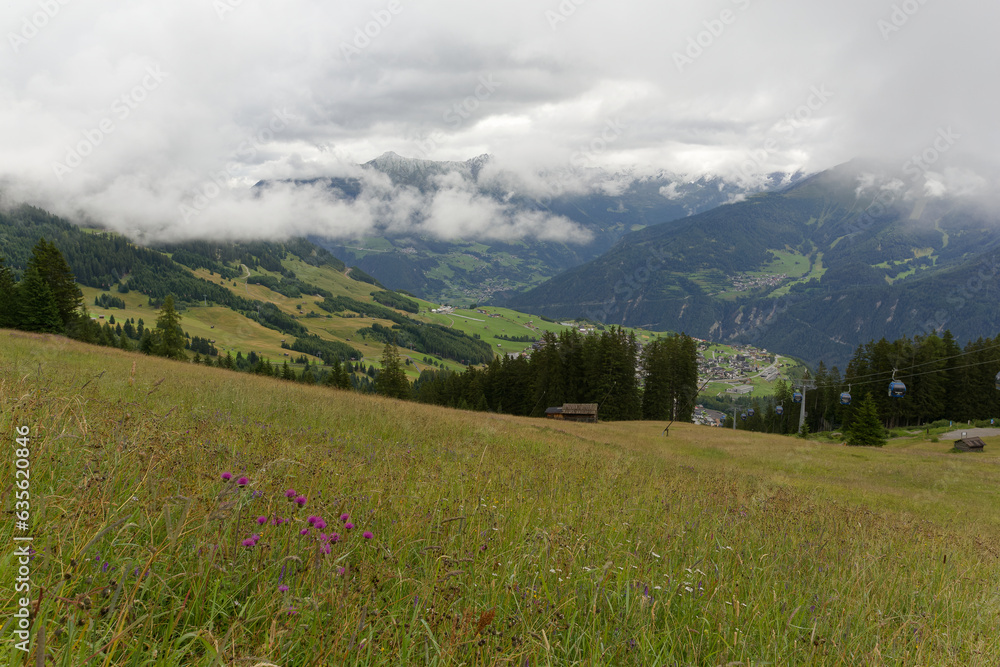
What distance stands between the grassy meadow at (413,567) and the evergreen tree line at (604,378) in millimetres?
63878

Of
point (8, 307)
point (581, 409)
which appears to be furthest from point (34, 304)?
point (581, 409)

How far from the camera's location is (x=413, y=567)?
362 centimetres

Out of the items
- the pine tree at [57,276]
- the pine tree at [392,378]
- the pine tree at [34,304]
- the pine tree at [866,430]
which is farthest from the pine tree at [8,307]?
the pine tree at [866,430]

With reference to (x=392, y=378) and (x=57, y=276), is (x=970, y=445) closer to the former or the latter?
(x=392, y=378)

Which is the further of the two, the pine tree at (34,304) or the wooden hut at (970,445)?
the wooden hut at (970,445)

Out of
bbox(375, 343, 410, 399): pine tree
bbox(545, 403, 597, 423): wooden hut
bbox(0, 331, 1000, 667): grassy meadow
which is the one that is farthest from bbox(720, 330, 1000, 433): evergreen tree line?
bbox(0, 331, 1000, 667): grassy meadow

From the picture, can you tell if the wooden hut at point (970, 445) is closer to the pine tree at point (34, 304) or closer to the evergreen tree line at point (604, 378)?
the evergreen tree line at point (604, 378)

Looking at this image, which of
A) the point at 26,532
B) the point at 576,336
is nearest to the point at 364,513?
the point at 26,532

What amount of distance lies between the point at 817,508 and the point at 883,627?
5.35 metres

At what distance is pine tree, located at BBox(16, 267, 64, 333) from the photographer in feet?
142

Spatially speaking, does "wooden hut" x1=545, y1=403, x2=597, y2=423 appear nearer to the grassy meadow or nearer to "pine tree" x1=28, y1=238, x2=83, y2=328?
"pine tree" x1=28, y1=238, x2=83, y2=328

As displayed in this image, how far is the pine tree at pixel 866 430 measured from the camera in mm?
52812

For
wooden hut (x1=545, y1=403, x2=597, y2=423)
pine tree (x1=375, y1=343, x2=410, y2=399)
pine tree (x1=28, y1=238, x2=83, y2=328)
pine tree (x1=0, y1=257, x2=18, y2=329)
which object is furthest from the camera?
pine tree (x1=375, y1=343, x2=410, y2=399)

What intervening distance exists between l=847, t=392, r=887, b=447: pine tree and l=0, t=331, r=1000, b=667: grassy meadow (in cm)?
5595
